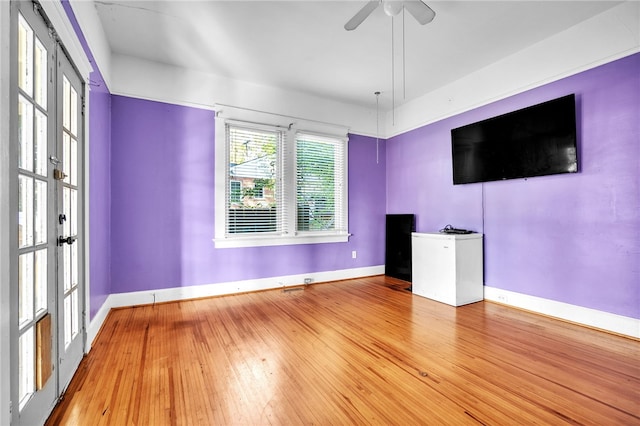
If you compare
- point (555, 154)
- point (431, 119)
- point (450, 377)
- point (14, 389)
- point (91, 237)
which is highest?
point (431, 119)

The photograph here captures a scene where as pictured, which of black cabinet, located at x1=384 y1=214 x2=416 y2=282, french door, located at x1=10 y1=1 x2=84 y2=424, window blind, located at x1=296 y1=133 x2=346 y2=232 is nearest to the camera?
french door, located at x1=10 y1=1 x2=84 y2=424

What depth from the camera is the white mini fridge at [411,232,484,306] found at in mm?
3402

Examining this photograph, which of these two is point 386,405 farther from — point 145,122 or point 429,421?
point 145,122

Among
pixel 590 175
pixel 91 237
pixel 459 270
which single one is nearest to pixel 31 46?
pixel 91 237

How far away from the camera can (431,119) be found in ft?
14.4

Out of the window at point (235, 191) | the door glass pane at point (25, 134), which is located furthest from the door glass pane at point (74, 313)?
the window at point (235, 191)

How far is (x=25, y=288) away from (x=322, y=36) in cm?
312

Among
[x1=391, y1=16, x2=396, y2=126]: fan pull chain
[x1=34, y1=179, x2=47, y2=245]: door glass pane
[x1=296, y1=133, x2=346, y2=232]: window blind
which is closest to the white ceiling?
[x1=391, y1=16, x2=396, y2=126]: fan pull chain

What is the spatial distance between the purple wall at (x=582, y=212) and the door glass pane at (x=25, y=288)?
4206 mm

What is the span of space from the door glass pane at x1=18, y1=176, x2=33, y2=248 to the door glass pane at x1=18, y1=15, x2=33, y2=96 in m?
0.44

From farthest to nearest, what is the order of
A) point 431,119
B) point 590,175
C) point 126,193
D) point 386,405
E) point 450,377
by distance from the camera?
point 431,119, point 126,193, point 590,175, point 450,377, point 386,405

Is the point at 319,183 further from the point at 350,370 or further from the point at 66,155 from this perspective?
the point at 66,155

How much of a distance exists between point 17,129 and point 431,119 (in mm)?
4522

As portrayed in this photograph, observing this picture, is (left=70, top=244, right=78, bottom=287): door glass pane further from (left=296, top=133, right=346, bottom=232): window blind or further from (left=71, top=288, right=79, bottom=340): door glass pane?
(left=296, top=133, right=346, bottom=232): window blind
